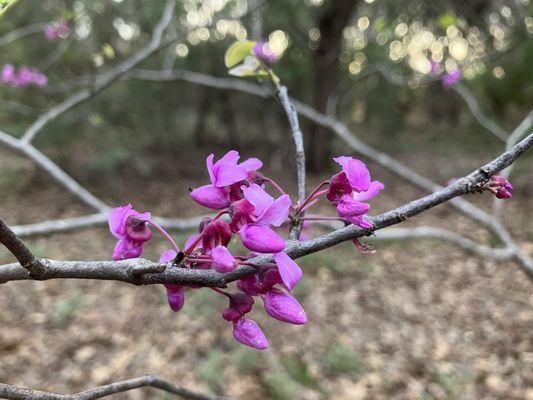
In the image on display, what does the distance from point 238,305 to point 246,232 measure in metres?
0.20

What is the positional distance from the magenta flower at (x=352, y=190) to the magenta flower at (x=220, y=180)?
19cm

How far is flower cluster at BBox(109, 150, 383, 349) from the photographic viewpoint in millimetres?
771

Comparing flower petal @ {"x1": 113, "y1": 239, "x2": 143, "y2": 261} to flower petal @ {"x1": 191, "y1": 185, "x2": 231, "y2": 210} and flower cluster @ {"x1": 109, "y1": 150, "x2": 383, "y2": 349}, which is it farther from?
flower petal @ {"x1": 191, "y1": 185, "x2": 231, "y2": 210}

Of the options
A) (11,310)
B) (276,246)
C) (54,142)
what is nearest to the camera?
(276,246)

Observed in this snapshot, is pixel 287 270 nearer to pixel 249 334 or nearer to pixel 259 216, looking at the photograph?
pixel 259 216

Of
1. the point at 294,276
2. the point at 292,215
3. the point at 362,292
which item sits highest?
the point at 362,292

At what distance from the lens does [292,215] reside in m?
1.01

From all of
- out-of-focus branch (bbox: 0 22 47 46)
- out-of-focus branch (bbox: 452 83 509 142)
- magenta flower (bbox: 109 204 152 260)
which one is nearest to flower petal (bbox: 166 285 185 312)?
magenta flower (bbox: 109 204 152 260)

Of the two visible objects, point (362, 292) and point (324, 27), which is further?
point (324, 27)

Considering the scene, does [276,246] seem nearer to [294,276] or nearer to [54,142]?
[294,276]

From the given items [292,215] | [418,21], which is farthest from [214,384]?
→ [418,21]

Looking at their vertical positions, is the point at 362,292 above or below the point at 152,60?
below

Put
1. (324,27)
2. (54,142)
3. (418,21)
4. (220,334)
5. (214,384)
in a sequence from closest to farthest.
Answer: (214,384) < (220,334) < (54,142) < (324,27) < (418,21)

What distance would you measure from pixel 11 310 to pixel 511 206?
23.0 feet
